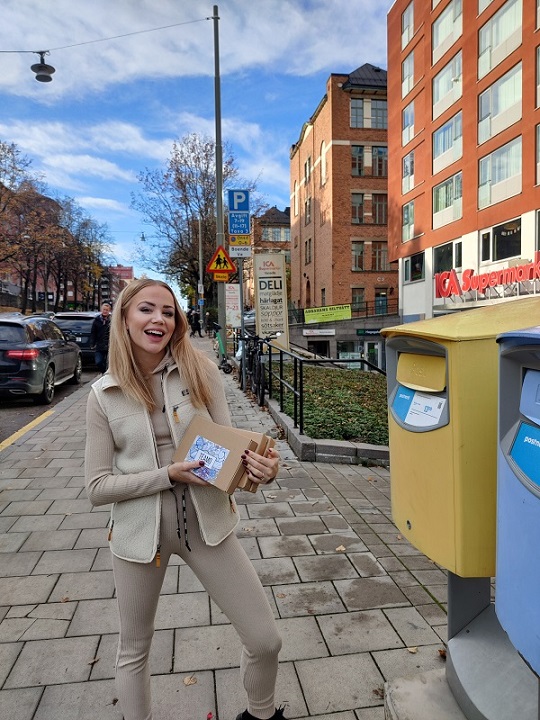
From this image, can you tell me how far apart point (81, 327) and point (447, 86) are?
23.0 m

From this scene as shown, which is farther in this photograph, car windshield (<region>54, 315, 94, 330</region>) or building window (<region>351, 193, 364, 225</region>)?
building window (<region>351, 193, 364, 225</region>)

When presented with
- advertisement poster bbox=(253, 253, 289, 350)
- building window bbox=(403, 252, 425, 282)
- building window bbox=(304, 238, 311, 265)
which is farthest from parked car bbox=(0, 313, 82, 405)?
building window bbox=(304, 238, 311, 265)

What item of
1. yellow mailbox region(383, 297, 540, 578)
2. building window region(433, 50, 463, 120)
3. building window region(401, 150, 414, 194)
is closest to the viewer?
yellow mailbox region(383, 297, 540, 578)

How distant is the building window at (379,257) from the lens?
39.9 meters

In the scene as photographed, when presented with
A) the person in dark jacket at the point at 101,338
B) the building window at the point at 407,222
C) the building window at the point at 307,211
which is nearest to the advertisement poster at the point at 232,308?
the person in dark jacket at the point at 101,338

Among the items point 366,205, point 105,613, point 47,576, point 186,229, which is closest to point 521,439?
point 105,613

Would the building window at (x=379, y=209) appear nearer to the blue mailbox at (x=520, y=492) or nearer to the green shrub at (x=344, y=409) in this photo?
the green shrub at (x=344, y=409)

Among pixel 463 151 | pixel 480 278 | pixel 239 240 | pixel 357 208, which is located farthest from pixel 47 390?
pixel 357 208

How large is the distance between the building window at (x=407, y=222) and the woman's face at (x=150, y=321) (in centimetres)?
3115

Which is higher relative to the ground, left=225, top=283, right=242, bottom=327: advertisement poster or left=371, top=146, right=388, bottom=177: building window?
left=371, top=146, right=388, bottom=177: building window

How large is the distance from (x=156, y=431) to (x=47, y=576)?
201cm

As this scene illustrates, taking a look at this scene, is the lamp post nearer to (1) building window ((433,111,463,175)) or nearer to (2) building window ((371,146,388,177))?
(1) building window ((433,111,463,175))

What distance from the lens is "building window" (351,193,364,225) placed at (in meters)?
39.6

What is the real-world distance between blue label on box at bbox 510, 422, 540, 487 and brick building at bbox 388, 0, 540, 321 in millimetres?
21909
